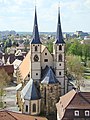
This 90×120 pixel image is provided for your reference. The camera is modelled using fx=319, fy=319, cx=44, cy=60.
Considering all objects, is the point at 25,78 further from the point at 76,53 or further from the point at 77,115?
the point at 76,53

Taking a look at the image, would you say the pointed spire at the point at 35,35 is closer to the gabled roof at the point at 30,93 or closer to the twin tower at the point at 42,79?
the twin tower at the point at 42,79

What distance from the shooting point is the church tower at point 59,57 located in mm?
66625

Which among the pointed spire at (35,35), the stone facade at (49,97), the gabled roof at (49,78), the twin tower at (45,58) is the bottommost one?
the stone facade at (49,97)

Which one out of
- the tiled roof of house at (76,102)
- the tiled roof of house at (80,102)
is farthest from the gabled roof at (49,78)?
the tiled roof of house at (80,102)

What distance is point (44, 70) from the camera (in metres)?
67.8

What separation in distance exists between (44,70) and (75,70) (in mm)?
36275

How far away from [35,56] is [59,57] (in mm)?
5125

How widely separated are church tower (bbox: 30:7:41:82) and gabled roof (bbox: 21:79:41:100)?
3.12 metres

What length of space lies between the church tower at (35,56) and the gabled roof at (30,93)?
312 cm

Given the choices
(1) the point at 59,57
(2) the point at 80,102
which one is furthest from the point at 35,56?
(2) the point at 80,102

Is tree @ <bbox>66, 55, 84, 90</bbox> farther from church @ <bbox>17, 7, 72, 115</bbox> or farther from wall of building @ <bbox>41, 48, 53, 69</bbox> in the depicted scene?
church @ <bbox>17, 7, 72, 115</bbox>

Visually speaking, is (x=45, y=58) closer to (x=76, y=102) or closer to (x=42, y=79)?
(x=42, y=79)

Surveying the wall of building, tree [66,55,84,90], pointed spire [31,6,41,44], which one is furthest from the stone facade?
tree [66,55,84,90]

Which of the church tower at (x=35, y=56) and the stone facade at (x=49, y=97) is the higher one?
the church tower at (x=35, y=56)
